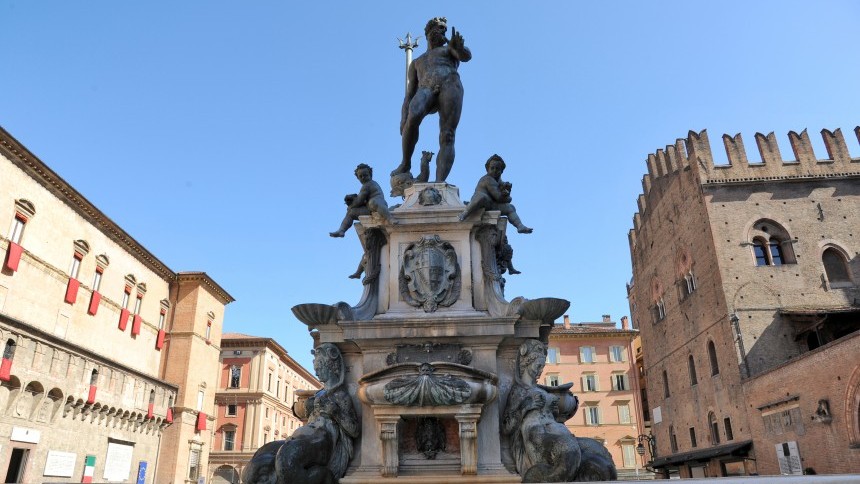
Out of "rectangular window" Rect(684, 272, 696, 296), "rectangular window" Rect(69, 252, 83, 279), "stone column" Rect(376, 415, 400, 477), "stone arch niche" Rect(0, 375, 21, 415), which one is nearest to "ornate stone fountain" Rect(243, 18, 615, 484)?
"stone column" Rect(376, 415, 400, 477)

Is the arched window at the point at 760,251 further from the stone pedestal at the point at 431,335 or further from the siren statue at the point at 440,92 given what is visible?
the stone pedestal at the point at 431,335

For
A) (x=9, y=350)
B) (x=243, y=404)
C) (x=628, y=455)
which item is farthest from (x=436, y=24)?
(x=243, y=404)

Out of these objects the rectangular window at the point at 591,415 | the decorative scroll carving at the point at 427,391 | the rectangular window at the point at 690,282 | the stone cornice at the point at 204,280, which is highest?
the stone cornice at the point at 204,280

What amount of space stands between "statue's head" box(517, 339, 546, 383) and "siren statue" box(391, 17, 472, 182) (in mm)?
2907

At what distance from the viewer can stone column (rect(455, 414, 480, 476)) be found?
215 inches

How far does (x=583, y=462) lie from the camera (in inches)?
210

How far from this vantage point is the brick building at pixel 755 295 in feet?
86.3

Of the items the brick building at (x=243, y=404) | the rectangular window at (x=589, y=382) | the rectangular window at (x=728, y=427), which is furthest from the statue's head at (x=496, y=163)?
the brick building at (x=243, y=404)

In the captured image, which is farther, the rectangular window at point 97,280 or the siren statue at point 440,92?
the rectangular window at point 97,280

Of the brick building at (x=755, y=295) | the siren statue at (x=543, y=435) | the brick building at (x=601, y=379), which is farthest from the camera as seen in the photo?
the brick building at (x=601, y=379)

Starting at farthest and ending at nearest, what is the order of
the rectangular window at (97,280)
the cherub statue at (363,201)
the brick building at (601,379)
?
the brick building at (601,379)
the rectangular window at (97,280)
the cherub statue at (363,201)

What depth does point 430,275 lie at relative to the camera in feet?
21.5

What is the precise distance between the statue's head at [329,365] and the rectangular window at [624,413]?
50523mm

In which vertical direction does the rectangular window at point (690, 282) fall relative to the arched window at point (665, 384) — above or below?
above
